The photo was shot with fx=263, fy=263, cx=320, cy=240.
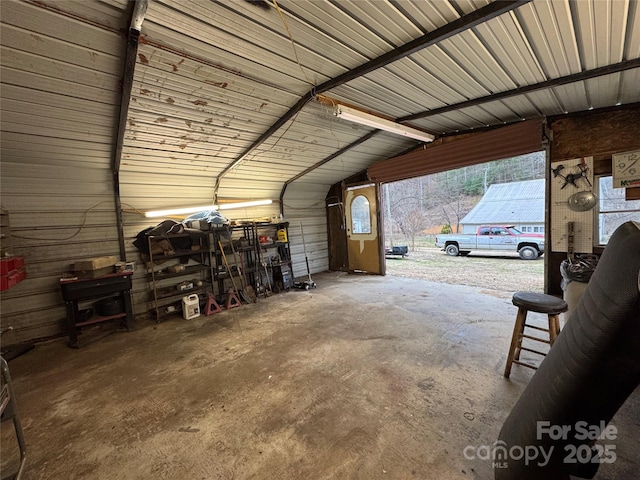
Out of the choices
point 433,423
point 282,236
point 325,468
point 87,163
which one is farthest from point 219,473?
point 282,236

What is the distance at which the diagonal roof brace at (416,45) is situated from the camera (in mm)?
1840

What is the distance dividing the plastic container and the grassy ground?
448 cm

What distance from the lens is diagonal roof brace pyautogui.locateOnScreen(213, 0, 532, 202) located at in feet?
6.04

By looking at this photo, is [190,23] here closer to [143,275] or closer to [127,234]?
[127,234]

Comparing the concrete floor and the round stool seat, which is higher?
the round stool seat

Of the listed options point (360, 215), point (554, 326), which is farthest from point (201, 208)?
point (554, 326)

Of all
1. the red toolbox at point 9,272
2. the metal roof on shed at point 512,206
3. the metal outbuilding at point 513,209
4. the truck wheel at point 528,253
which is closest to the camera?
the red toolbox at point 9,272

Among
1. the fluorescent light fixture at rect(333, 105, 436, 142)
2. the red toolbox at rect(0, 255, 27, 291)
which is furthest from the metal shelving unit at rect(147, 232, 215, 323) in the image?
the fluorescent light fixture at rect(333, 105, 436, 142)

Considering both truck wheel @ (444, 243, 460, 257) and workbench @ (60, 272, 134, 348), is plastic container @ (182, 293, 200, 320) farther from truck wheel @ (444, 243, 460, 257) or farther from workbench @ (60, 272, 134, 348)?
truck wheel @ (444, 243, 460, 257)

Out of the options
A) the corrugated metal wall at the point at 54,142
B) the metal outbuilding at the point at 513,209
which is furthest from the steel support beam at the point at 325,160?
the metal outbuilding at the point at 513,209

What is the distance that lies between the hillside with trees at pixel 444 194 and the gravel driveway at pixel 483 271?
18.7 feet

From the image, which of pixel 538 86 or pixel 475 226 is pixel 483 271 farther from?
pixel 538 86

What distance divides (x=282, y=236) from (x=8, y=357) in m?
4.29

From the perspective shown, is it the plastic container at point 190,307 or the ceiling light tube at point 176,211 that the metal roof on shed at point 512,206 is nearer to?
the ceiling light tube at point 176,211
